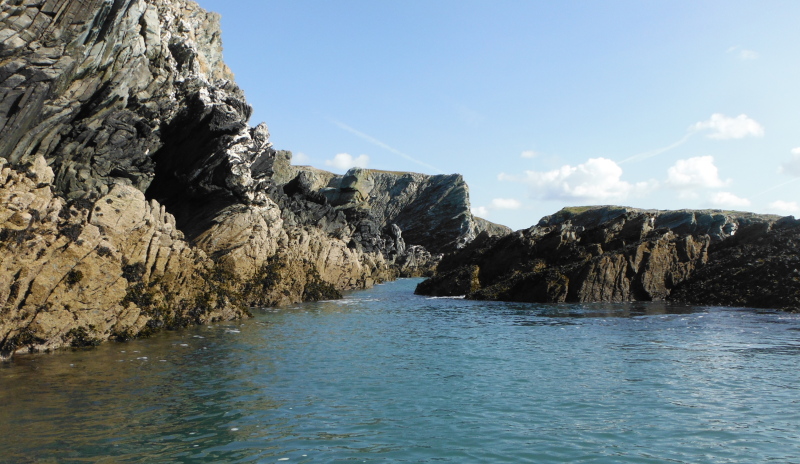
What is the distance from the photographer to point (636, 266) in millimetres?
52969

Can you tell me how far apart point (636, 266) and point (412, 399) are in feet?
135

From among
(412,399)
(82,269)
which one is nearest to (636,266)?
(412,399)

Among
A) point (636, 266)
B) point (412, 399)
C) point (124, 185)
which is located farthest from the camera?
point (636, 266)

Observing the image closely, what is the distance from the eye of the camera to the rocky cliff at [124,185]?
25.4m

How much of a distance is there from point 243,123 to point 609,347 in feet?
127

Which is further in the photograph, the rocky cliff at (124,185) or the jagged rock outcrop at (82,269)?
the rocky cliff at (124,185)

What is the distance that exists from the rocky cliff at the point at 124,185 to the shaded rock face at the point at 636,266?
21401 millimetres

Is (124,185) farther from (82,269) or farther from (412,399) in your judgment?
(412,399)

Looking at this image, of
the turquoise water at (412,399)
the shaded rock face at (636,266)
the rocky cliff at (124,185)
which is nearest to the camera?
the turquoise water at (412,399)

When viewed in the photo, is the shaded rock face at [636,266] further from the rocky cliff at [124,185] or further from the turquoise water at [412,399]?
the rocky cliff at [124,185]

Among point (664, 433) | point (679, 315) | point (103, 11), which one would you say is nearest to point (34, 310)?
point (103, 11)

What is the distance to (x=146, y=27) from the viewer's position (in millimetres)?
40594

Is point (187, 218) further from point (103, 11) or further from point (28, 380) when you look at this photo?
point (28, 380)

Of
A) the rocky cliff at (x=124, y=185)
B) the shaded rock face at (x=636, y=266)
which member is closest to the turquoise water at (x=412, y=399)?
the rocky cliff at (x=124, y=185)
